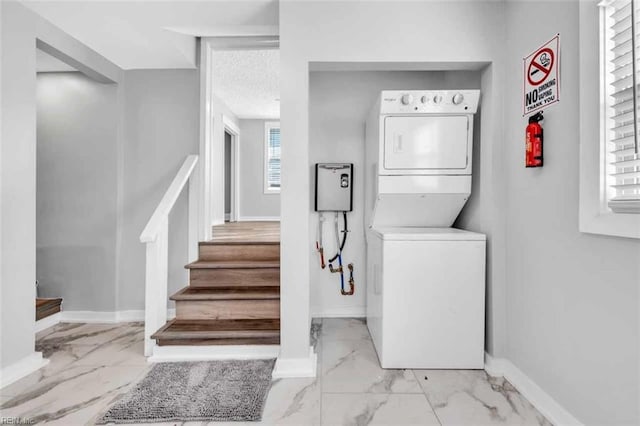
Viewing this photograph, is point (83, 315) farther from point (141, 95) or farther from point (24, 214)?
point (141, 95)

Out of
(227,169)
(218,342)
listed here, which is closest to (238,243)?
(218,342)

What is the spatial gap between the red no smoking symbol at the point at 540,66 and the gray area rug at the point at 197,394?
228 centimetres

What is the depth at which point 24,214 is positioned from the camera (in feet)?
7.39

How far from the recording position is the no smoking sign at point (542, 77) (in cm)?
170

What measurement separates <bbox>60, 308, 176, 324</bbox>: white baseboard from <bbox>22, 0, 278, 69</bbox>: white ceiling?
2304mm

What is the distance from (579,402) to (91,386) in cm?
258

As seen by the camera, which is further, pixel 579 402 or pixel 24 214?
pixel 24 214

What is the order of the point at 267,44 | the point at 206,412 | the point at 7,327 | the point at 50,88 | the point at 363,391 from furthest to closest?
the point at 50,88 → the point at 267,44 → the point at 7,327 → the point at 363,391 → the point at 206,412

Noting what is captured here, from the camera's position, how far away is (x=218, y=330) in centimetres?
244

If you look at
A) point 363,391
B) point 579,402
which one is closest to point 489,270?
point 579,402

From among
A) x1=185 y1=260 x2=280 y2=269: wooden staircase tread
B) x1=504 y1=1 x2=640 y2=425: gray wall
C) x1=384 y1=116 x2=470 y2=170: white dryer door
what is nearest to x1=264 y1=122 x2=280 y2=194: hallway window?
x1=185 y1=260 x2=280 y2=269: wooden staircase tread

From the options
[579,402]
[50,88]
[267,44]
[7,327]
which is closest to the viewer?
[579,402]

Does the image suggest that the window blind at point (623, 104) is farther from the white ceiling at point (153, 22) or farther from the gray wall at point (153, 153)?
the gray wall at point (153, 153)

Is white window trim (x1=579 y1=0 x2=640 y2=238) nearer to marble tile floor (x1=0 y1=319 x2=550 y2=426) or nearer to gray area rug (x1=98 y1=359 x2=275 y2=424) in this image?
marble tile floor (x1=0 y1=319 x2=550 y2=426)
